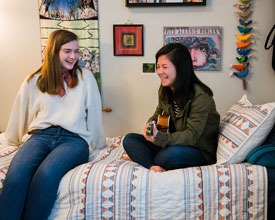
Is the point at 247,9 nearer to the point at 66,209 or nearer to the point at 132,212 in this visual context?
the point at 132,212

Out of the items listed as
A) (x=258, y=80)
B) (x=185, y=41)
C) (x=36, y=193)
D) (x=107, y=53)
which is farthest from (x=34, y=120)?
(x=258, y=80)

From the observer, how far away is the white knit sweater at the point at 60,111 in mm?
1957

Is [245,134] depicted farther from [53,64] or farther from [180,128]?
[53,64]

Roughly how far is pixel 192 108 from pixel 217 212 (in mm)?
533

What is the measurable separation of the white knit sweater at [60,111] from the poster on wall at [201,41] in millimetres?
676

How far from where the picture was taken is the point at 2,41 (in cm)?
255

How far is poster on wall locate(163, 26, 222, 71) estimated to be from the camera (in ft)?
7.56

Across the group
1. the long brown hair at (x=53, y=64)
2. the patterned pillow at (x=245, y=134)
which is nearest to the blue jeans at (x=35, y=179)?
the long brown hair at (x=53, y=64)

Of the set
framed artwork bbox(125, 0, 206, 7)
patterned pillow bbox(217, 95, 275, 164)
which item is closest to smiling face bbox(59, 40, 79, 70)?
framed artwork bbox(125, 0, 206, 7)

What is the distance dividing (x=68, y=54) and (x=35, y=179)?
2.39 ft

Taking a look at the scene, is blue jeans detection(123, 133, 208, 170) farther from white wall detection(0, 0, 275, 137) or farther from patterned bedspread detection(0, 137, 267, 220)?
white wall detection(0, 0, 275, 137)

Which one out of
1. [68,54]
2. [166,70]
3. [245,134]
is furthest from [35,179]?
[245,134]

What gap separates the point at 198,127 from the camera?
1780mm

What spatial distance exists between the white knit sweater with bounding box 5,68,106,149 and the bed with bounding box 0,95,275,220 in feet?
1.29
